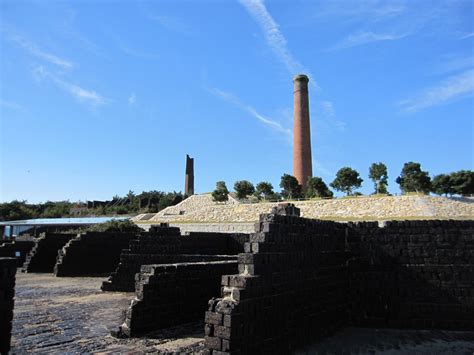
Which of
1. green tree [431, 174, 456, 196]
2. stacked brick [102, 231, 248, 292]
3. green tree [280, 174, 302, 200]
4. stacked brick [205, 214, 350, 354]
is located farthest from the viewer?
green tree [280, 174, 302, 200]

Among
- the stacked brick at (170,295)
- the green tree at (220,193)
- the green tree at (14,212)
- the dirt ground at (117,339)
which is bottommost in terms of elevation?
the dirt ground at (117,339)

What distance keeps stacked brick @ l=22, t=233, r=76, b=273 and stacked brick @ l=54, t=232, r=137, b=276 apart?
1622 millimetres

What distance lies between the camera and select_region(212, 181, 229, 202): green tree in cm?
6144

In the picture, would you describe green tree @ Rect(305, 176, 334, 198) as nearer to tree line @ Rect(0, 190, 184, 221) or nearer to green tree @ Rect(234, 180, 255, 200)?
green tree @ Rect(234, 180, 255, 200)

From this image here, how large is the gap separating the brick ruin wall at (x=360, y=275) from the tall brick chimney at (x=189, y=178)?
7046 centimetres

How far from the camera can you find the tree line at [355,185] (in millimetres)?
45062

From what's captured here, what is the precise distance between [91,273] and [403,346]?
14.6 m

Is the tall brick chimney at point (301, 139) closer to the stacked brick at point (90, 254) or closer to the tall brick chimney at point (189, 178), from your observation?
the tall brick chimney at point (189, 178)

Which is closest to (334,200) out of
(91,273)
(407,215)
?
(407,215)

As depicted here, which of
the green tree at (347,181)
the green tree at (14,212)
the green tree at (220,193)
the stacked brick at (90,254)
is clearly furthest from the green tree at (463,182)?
the green tree at (14,212)

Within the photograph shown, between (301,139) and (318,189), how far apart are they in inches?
380

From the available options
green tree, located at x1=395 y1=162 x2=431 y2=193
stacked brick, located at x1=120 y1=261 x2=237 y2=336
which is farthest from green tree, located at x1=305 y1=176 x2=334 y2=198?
stacked brick, located at x1=120 y1=261 x2=237 y2=336

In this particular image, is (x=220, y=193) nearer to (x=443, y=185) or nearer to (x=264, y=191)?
(x=264, y=191)

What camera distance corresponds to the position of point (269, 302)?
272 inches
